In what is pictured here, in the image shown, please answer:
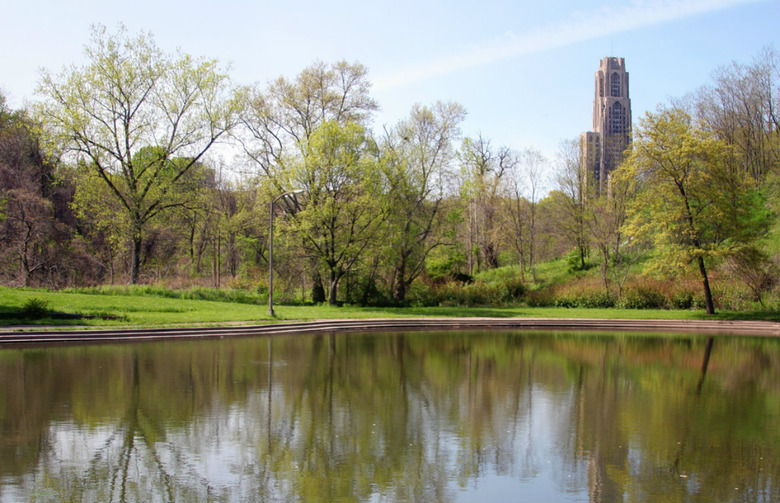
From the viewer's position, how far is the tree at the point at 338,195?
38500 mm

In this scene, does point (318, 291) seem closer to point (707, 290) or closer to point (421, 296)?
point (421, 296)

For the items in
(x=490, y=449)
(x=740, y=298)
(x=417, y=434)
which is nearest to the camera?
(x=490, y=449)

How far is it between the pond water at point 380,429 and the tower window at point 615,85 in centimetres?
15263

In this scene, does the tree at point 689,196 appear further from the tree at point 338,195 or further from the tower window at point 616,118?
the tower window at point 616,118

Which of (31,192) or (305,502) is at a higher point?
(31,192)

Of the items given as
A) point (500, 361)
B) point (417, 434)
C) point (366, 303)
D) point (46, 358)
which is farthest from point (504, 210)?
point (417, 434)

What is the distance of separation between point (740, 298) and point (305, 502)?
124 feet

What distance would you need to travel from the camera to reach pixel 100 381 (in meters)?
14.8

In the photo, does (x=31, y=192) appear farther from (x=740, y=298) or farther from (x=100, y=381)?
(x=740, y=298)

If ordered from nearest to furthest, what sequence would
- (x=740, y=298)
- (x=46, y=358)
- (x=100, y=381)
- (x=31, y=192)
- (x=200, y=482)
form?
(x=200, y=482) → (x=100, y=381) → (x=46, y=358) → (x=740, y=298) → (x=31, y=192)

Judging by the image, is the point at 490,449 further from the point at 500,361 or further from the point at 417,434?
the point at 500,361

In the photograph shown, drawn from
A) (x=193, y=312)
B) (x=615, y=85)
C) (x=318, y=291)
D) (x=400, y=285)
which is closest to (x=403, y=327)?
(x=193, y=312)

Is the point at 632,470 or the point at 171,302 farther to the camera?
the point at 171,302

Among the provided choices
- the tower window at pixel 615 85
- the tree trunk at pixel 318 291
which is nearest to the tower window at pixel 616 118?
the tower window at pixel 615 85
